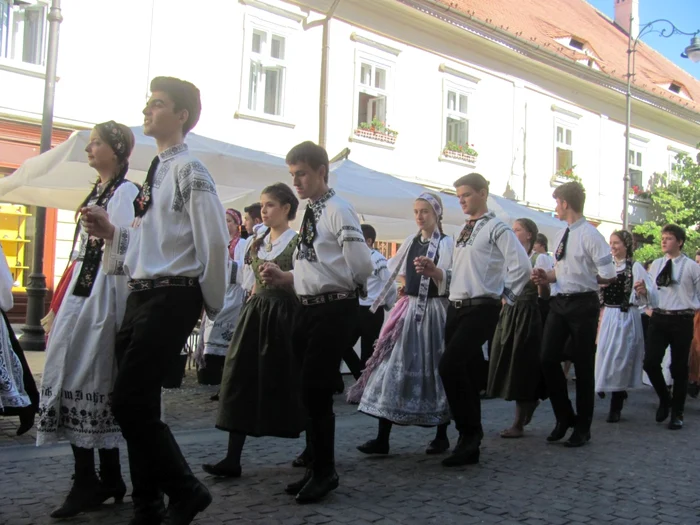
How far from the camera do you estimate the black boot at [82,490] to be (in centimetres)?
359

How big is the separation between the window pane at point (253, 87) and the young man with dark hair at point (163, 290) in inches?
537

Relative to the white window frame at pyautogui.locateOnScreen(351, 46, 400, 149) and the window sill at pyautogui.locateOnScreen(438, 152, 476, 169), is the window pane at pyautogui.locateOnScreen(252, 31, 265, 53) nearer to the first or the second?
the white window frame at pyautogui.locateOnScreen(351, 46, 400, 149)

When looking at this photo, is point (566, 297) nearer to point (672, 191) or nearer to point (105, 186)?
point (105, 186)

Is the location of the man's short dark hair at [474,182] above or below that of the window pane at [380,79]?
below

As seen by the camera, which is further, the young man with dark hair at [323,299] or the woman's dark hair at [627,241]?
the woman's dark hair at [627,241]

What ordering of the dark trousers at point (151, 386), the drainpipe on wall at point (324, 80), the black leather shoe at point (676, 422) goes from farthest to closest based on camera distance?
the drainpipe on wall at point (324, 80)
the black leather shoe at point (676, 422)
the dark trousers at point (151, 386)

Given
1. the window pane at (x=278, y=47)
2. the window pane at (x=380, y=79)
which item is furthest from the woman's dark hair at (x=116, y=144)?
the window pane at (x=380, y=79)

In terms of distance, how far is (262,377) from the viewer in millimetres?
4562

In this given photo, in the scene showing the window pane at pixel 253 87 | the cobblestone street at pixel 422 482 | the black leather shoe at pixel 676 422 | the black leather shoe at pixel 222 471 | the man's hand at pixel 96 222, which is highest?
the window pane at pixel 253 87

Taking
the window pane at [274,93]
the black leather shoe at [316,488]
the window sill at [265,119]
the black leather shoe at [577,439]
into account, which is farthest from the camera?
the window pane at [274,93]

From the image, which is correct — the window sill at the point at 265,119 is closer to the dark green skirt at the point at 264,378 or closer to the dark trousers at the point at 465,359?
the dark trousers at the point at 465,359

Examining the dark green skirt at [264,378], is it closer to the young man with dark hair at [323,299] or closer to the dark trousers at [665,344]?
the young man with dark hair at [323,299]

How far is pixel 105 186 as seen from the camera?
3.91 m

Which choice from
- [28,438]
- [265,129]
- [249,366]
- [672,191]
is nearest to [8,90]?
[265,129]
